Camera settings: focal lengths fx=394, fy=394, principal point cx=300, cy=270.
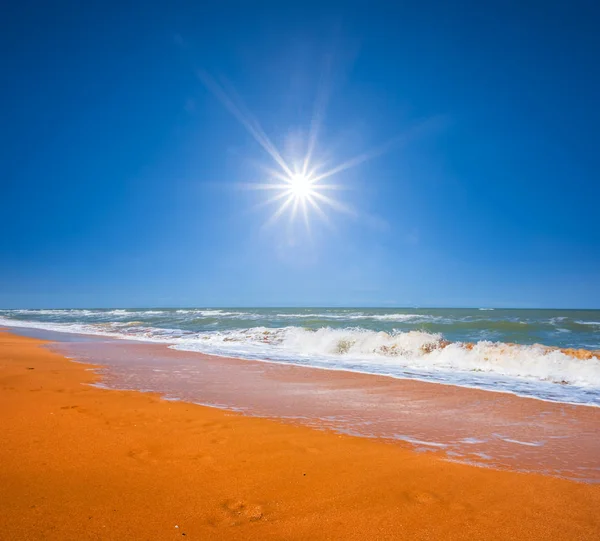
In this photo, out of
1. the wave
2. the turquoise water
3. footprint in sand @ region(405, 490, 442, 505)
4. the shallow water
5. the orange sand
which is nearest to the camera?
the orange sand

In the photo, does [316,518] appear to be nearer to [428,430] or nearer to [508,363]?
[428,430]

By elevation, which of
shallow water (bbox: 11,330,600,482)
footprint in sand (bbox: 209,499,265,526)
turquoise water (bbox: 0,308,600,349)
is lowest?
shallow water (bbox: 11,330,600,482)

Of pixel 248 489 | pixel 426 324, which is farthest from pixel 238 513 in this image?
pixel 426 324

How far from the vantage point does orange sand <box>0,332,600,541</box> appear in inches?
89.9

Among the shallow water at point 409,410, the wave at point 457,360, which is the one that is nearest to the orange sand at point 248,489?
the shallow water at point 409,410

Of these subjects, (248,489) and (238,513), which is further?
(248,489)

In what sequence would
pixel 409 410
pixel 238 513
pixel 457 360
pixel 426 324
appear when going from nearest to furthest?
pixel 238 513 < pixel 409 410 < pixel 457 360 < pixel 426 324

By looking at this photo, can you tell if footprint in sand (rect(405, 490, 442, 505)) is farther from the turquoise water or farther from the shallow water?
the turquoise water

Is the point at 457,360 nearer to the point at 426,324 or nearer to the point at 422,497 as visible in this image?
the point at 422,497

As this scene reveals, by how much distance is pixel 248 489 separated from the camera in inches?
110

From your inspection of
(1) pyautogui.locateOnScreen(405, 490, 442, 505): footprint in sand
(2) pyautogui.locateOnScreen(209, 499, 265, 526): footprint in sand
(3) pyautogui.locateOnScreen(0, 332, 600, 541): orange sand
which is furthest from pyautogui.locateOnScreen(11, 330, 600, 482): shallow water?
(2) pyautogui.locateOnScreen(209, 499, 265, 526): footprint in sand

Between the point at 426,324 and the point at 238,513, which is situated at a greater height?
the point at 426,324

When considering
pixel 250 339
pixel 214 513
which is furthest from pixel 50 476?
pixel 250 339

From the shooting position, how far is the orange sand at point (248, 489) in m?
2.28
